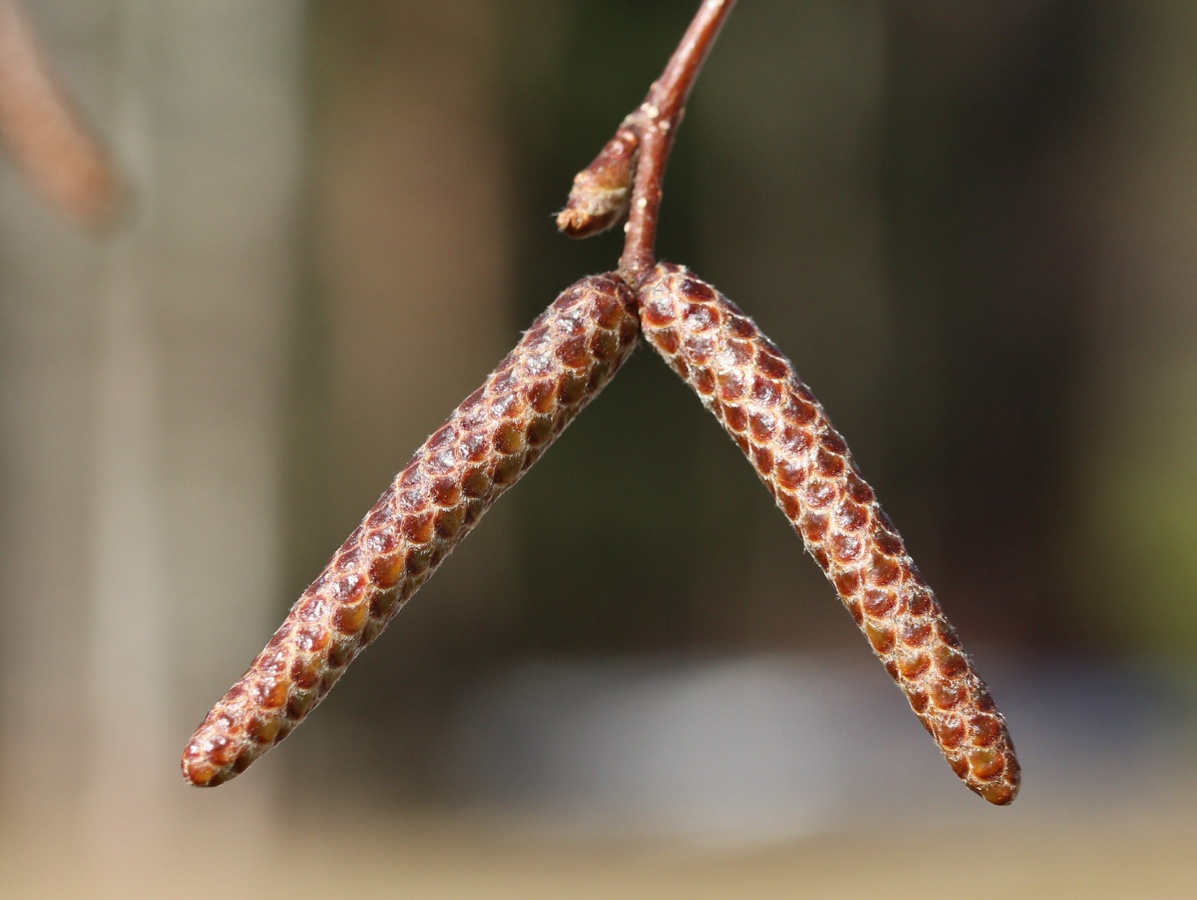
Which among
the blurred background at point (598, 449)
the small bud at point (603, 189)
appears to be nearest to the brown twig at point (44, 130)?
the small bud at point (603, 189)

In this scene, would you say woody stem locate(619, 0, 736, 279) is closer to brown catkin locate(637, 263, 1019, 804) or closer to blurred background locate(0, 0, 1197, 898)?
brown catkin locate(637, 263, 1019, 804)

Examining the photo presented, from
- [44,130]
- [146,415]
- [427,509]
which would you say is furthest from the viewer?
[146,415]

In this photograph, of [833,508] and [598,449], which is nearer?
[833,508]

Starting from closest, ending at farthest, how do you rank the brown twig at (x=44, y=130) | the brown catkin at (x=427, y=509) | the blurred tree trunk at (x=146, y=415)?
the brown catkin at (x=427, y=509), the brown twig at (x=44, y=130), the blurred tree trunk at (x=146, y=415)

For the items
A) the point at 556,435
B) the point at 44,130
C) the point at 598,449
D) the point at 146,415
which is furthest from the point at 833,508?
the point at 598,449

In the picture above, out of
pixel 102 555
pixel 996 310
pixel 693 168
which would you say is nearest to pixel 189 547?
pixel 102 555

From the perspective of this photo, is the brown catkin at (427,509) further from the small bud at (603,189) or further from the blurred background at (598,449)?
the blurred background at (598,449)

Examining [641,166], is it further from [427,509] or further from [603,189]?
[427,509]

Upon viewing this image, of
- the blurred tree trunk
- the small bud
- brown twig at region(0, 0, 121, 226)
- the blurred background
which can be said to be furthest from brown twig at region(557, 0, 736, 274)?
the blurred tree trunk
